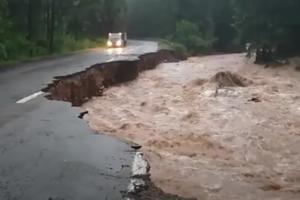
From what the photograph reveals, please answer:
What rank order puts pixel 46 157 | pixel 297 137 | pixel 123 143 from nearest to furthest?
pixel 46 157, pixel 123 143, pixel 297 137

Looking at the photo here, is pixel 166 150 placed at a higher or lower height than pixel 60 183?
lower

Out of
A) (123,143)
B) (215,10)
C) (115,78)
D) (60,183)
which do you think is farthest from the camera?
(215,10)

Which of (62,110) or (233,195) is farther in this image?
(62,110)

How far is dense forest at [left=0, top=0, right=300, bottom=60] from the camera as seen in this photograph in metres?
32.5

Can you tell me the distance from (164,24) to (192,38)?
20.3 metres

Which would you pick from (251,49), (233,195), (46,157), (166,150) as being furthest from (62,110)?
(251,49)

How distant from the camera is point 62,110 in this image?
37.0 ft

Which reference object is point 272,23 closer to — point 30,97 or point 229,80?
point 229,80

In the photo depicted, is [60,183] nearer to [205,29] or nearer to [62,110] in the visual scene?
[62,110]

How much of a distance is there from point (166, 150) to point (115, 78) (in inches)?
529

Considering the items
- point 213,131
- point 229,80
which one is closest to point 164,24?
point 229,80

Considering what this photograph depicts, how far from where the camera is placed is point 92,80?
19719 mm

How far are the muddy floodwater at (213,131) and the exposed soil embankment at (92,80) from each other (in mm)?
433

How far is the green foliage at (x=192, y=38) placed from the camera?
61.4 meters
